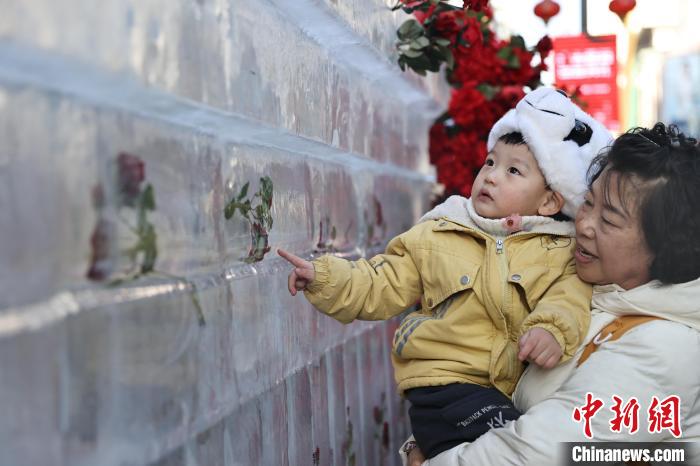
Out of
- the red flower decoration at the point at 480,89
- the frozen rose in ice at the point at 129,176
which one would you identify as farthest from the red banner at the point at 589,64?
the frozen rose in ice at the point at 129,176

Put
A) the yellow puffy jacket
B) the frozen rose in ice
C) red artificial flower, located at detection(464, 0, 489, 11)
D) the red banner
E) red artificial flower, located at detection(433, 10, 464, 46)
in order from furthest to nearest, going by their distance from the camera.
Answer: the red banner → red artificial flower, located at detection(433, 10, 464, 46) → red artificial flower, located at detection(464, 0, 489, 11) → the yellow puffy jacket → the frozen rose in ice

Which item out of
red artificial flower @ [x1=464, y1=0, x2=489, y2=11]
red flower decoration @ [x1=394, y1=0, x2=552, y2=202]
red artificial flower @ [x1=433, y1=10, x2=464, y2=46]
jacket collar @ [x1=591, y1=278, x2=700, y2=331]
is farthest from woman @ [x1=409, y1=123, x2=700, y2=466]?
red flower decoration @ [x1=394, y1=0, x2=552, y2=202]

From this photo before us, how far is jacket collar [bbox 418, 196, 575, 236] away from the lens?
2.00m

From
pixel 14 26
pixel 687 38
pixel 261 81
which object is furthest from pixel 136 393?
pixel 687 38

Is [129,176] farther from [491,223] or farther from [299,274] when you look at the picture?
[491,223]

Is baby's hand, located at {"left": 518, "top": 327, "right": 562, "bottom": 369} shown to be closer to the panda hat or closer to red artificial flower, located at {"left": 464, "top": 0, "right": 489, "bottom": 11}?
the panda hat

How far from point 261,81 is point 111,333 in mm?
717

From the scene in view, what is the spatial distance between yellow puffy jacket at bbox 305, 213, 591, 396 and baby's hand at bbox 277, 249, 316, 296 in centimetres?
6

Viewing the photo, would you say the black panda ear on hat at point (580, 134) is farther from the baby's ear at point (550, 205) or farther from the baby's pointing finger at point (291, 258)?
the baby's pointing finger at point (291, 258)

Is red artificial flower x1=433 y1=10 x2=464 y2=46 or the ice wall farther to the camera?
red artificial flower x1=433 y1=10 x2=464 y2=46

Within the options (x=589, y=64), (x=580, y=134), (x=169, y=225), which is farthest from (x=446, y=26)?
(x=589, y=64)

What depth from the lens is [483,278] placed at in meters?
1.95

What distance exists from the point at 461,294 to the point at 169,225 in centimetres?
89

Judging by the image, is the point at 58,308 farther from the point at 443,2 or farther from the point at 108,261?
the point at 443,2
